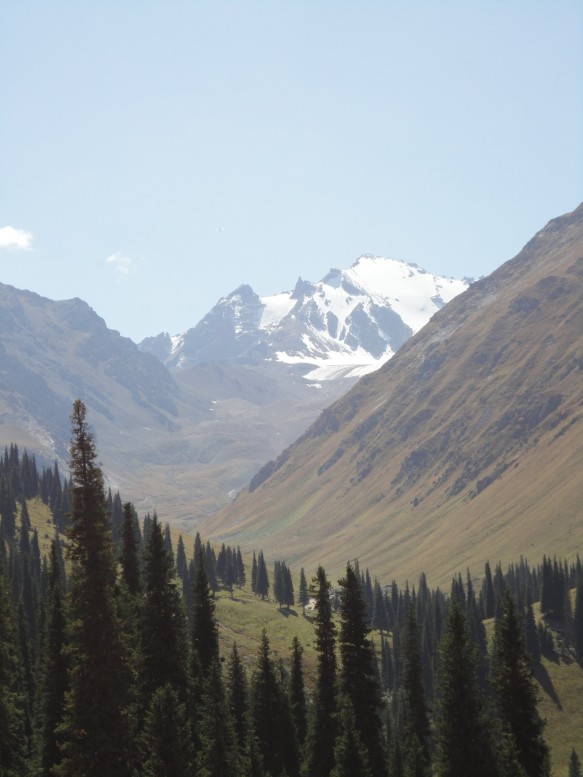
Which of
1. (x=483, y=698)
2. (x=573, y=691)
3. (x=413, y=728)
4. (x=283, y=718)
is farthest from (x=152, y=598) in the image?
(x=573, y=691)

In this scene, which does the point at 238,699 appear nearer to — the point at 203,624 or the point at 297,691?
the point at 297,691

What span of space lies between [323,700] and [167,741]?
2315cm

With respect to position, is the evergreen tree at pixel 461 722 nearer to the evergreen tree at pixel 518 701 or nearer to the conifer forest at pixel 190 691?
the conifer forest at pixel 190 691

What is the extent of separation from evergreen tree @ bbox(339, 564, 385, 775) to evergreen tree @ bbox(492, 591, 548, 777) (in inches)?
352

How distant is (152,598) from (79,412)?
14.3m

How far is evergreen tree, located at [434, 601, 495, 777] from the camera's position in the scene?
47.6 metres

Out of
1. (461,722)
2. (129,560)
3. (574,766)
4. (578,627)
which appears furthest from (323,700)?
(578,627)

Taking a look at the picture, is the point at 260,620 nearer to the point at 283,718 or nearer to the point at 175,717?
the point at 283,718

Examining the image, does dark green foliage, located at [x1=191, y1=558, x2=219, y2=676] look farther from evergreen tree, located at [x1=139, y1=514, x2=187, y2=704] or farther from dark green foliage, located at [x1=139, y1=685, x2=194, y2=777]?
dark green foliage, located at [x1=139, y1=685, x2=194, y2=777]

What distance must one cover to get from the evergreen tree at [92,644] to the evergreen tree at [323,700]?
22.6 meters

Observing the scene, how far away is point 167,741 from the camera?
43125 mm

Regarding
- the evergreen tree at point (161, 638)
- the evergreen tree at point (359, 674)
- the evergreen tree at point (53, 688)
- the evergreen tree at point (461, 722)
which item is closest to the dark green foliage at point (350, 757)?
the evergreen tree at point (461, 722)

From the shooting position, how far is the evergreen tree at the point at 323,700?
207 ft

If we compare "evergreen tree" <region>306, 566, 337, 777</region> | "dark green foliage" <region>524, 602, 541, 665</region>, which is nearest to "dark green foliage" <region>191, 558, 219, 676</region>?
"evergreen tree" <region>306, 566, 337, 777</region>
